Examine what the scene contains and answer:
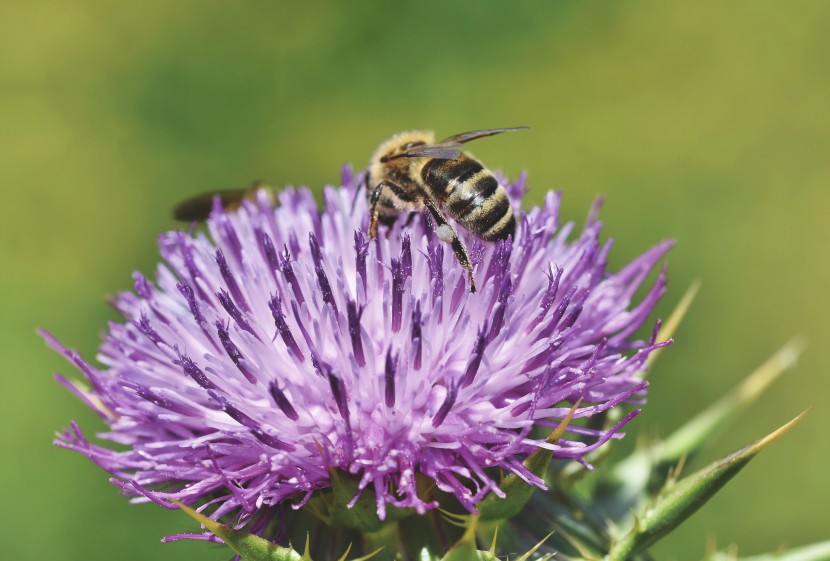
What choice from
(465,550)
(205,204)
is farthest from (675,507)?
(205,204)

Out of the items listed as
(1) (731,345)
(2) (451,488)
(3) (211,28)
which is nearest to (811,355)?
(1) (731,345)

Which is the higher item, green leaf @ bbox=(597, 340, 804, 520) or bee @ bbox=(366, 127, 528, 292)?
bee @ bbox=(366, 127, 528, 292)

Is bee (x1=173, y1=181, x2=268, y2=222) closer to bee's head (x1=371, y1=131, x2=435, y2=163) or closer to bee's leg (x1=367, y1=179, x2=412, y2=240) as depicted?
bee's head (x1=371, y1=131, x2=435, y2=163)

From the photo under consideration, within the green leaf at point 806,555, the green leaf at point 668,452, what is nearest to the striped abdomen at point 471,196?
the green leaf at point 668,452

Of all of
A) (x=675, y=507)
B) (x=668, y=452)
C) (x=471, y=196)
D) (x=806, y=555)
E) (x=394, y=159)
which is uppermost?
(x=394, y=159)

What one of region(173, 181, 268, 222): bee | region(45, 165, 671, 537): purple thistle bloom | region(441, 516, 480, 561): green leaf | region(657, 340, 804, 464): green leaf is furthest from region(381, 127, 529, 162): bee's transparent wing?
region(657, 340, 804, 464): green leaf

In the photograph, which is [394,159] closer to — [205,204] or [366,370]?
[366,370]
